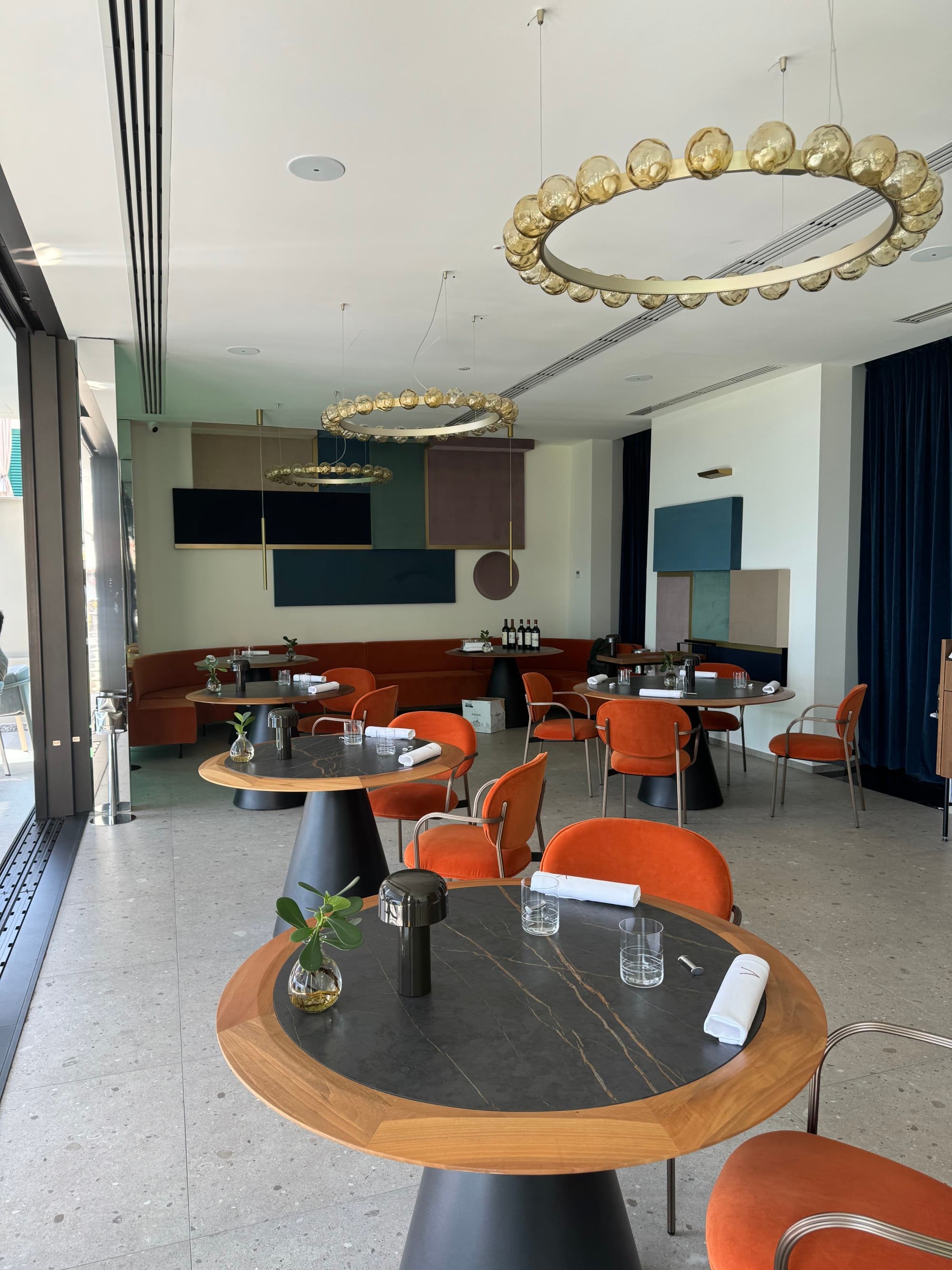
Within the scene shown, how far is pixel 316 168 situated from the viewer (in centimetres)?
335

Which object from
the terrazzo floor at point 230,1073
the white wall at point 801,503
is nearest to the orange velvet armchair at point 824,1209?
the terrazzo floor at point 230,1073

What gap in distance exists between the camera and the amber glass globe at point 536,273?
2854 millimetres

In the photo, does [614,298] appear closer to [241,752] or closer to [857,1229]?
[241,752]

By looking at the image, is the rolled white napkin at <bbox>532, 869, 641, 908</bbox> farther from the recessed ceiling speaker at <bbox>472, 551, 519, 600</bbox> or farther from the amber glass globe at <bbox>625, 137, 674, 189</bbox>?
the recessed ceiling speaker at <bbox>472, 551, 519, 600</bbox>

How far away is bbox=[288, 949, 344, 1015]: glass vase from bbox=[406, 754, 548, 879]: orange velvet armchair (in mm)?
1382

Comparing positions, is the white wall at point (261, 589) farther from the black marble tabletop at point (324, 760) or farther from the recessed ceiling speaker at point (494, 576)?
the black marble tabletop at point (324, 760)

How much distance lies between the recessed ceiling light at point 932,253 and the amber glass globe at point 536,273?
2.48 meters

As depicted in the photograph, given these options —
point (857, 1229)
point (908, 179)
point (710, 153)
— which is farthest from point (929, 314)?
point (857, 1229)

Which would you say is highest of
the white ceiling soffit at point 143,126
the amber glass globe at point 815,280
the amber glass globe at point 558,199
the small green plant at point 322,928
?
the white ceiling soffit at point 143,126

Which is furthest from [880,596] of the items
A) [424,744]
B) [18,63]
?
[18,63]

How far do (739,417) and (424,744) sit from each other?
5269 millimetres

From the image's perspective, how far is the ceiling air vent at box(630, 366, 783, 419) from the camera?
681 centimetres

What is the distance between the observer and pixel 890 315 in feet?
17.6

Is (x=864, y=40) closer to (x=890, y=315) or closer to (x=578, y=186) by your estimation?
(x=578, y=186)
